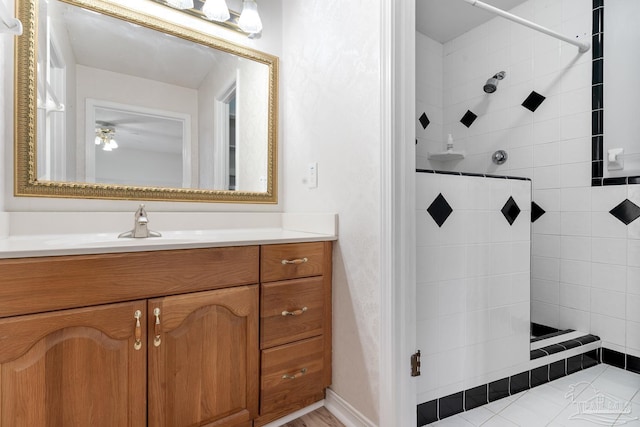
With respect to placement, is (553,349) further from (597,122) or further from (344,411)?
(597,122)

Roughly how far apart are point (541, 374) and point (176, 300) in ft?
5.86

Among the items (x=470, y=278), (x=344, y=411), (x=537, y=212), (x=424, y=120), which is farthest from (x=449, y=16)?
(x=344, y=411)

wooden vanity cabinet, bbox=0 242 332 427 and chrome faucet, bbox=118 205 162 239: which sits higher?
chrome faucet, bbox=118 205 162 239

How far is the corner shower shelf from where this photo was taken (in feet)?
7.86

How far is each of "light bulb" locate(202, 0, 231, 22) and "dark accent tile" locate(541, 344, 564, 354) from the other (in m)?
2.38

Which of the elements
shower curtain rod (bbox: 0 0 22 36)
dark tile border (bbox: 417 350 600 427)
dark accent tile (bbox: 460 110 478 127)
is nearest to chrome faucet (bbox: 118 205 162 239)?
shower curtain rod (bbox: 0 0 22 36)

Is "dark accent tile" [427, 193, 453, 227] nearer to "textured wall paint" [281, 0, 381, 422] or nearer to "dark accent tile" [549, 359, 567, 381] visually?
"textured wall paint" [281, 0, 381, 422]

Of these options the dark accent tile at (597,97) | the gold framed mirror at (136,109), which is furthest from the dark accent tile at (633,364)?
the gold framed mirror at (136,109)

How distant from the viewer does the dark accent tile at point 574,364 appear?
1.68 metres

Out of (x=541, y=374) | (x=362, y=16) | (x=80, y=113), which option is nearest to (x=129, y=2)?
(x=80, y=113)

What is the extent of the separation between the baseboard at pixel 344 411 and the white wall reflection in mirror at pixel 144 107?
1.10 m

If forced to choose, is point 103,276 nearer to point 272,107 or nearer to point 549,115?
point 272,107

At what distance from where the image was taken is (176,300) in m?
1.05

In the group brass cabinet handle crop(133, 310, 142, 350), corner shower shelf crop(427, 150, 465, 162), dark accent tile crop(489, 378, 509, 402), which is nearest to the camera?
brass cabinet handle crop(133, 310, 142, 350)
